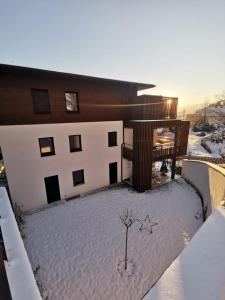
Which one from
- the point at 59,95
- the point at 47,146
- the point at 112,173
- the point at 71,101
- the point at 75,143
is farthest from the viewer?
the point at 112,173

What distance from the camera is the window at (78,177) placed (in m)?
12.0

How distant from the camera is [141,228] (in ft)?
28.7

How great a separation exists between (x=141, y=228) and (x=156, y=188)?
201 inches

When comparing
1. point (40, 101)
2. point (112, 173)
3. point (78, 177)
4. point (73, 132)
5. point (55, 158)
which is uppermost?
point (40, 101)

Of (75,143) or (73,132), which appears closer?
(73,132)

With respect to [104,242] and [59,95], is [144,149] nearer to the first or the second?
[104,242]

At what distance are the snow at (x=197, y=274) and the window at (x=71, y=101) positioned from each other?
10048 millimetres

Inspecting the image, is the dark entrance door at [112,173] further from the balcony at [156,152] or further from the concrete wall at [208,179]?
the concrete wall at [208,179]

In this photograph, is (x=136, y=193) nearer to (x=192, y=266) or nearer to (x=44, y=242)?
(x=44, y=242)

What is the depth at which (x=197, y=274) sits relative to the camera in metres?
3.12

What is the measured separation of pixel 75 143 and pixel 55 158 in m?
1.88

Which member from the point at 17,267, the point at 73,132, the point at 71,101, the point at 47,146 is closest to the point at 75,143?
the point at 73,132

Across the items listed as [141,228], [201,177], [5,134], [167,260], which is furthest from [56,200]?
[201,177]

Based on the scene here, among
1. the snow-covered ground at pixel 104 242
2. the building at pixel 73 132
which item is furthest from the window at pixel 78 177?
the snow-covered ground at pixel 104 242
